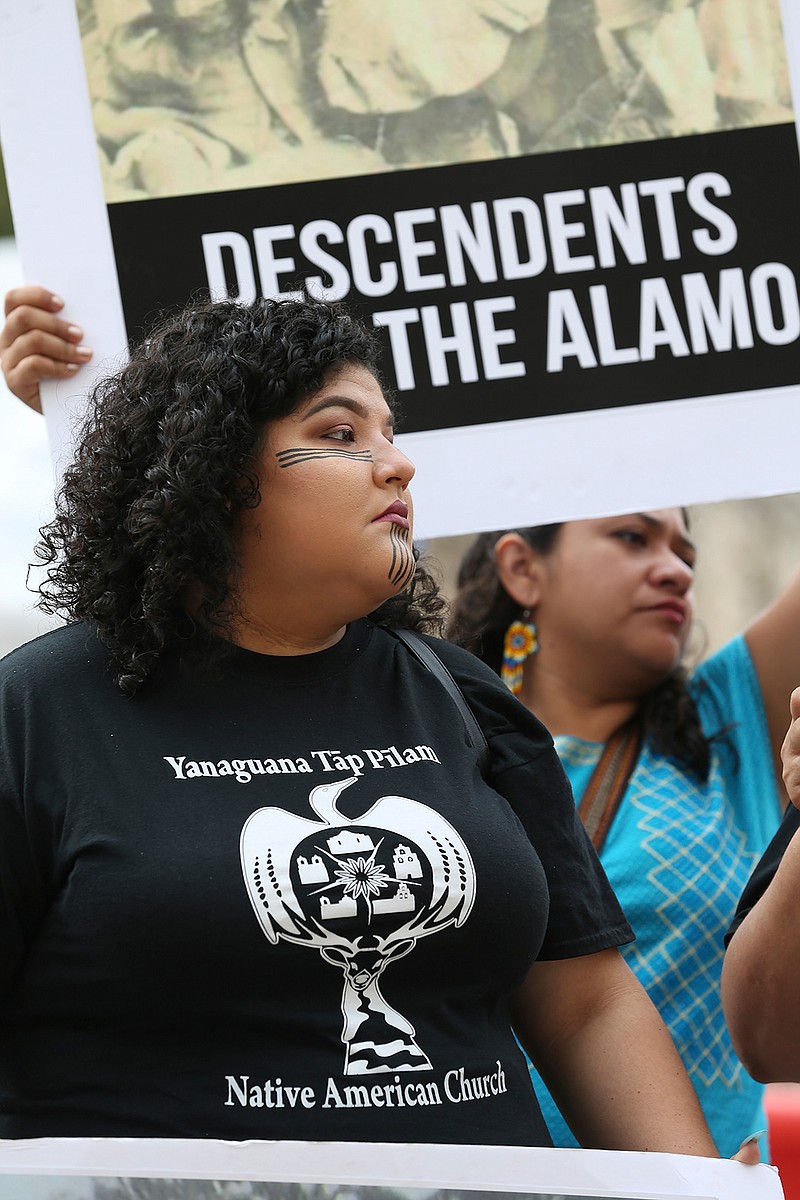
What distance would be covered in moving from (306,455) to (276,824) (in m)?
0.39

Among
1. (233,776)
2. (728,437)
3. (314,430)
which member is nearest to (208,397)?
(314,430)

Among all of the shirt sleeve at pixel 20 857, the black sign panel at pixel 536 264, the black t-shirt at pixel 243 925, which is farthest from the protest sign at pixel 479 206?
the shirt sleeve at pixel 20 857

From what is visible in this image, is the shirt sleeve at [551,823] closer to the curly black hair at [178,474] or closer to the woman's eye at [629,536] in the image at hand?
the curly black hair at [178,474]

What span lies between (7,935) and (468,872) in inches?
16.9

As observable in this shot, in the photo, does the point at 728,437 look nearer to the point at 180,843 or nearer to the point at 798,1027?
the point at 798,1027

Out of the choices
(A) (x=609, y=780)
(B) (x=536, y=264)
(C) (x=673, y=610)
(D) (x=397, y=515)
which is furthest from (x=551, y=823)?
(C) (x=673, y=610)

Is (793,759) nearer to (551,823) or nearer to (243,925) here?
(551,823)

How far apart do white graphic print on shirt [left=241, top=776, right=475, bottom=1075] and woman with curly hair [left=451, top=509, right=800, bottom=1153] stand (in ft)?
2.41

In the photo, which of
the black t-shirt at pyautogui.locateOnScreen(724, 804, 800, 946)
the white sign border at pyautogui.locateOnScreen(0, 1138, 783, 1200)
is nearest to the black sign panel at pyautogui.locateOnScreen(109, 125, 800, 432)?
the black t-shirt at pyautogui.locateOnScreen(724, 804, 800, 946)

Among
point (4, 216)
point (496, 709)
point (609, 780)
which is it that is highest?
point (4, 216)

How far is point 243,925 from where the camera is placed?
1416 millimetres

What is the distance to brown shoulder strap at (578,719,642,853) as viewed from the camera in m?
2.32

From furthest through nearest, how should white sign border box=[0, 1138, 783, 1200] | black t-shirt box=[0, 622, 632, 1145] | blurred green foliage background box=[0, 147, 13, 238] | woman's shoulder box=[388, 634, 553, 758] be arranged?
blurred green foliage background box=[0, 147, 13, 238] < woman's shoulder box=[388, 634, 553, 758] < black t-shirt box=[0, 622, 632, 1145] < white sign border box=[0, 1138, 783, 1200]

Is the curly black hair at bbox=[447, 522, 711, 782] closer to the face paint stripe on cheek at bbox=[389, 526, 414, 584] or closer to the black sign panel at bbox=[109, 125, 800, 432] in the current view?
the black sign panel at bbox=[109, 125, 800, 432]
